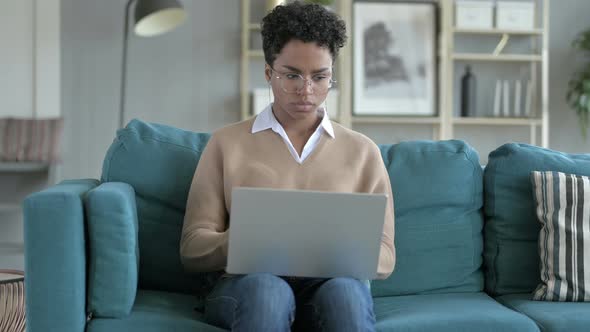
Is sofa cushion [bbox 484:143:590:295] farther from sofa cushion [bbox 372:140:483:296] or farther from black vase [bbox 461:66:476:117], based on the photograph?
black vase [bbox 461:66:476:117]

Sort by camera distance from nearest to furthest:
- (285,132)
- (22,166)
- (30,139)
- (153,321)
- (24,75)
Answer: (153,321) → (285,132) → (22,166) → (30,139) → (24,75)

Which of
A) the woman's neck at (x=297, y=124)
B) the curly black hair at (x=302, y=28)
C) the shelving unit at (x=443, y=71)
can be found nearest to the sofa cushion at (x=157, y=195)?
the woman's neck at (x=297, y=124)

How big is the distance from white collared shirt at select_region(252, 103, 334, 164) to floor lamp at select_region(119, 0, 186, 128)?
238 centimetres

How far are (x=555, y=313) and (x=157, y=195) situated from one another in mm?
1081

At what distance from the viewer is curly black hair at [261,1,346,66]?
1.94 metres

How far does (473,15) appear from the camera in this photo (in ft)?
16.2

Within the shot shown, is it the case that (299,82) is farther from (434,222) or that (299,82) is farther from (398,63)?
(398,63)

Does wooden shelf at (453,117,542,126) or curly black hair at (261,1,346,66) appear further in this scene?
wooden shelf at (453,117,542,126)

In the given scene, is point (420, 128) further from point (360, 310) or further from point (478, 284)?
point (360, 310)

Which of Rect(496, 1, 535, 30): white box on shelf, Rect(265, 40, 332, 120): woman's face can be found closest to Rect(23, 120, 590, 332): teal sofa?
Rect(265, 40, 332, 120): woman's face

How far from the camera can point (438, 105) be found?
4.93 metres

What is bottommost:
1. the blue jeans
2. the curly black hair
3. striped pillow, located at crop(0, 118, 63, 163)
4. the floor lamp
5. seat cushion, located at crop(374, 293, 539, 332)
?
seat cushion, located at crop(374, 293, 539, 332)

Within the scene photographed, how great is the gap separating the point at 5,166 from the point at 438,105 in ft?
8.57

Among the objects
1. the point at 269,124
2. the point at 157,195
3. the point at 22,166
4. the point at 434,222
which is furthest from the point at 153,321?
the point at 22,166
